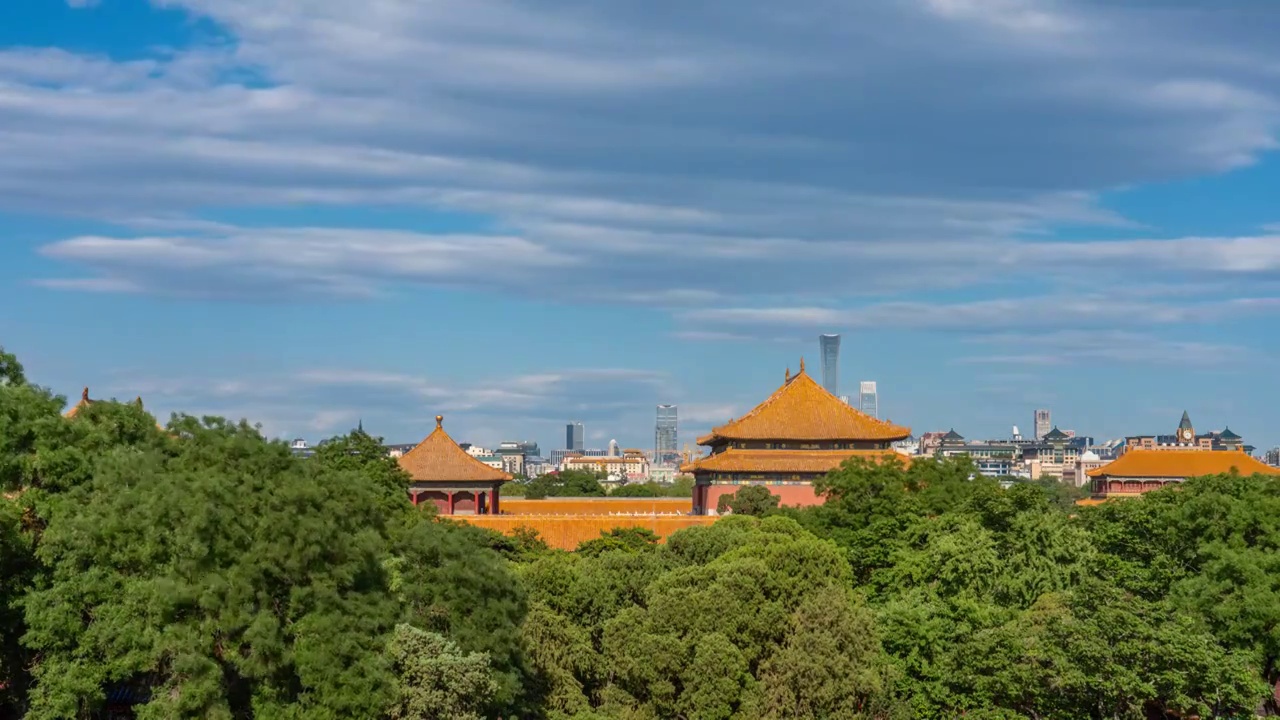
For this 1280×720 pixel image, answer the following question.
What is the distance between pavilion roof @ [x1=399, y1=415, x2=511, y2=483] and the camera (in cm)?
7138

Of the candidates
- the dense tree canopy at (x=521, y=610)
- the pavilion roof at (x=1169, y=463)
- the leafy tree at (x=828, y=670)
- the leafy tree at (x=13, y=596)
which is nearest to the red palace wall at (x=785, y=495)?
the dense tree canopy at (x=521, y=610)

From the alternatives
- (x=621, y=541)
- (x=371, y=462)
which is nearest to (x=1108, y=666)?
(x=621, y=541)

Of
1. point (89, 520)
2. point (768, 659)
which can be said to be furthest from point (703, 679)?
point (89, 520)

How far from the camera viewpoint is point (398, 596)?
103ft

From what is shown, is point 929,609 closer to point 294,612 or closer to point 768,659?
point 768,659

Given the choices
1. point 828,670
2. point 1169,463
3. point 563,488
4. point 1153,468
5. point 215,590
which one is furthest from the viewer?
point 563,488

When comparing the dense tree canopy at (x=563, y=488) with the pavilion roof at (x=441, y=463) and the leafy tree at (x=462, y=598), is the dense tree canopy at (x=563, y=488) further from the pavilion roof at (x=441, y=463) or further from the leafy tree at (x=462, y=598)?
the leafy tree at (x=462, y=598)

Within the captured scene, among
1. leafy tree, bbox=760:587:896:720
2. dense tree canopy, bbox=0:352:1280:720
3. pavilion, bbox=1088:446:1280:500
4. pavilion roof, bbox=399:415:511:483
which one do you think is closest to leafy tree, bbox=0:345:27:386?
dense tree canopy, bbox=0:352:1280:720

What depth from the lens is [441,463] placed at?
72062mm

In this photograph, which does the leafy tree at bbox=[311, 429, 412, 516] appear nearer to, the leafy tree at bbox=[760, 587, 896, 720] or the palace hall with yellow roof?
the leafy tree at bbox=[760, 587, 896, 720]

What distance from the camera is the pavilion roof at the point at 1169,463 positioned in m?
102

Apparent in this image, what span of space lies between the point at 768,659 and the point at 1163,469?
251ft

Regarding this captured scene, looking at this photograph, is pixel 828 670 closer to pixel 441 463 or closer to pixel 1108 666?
pixel 1108 666

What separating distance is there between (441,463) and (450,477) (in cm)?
90
